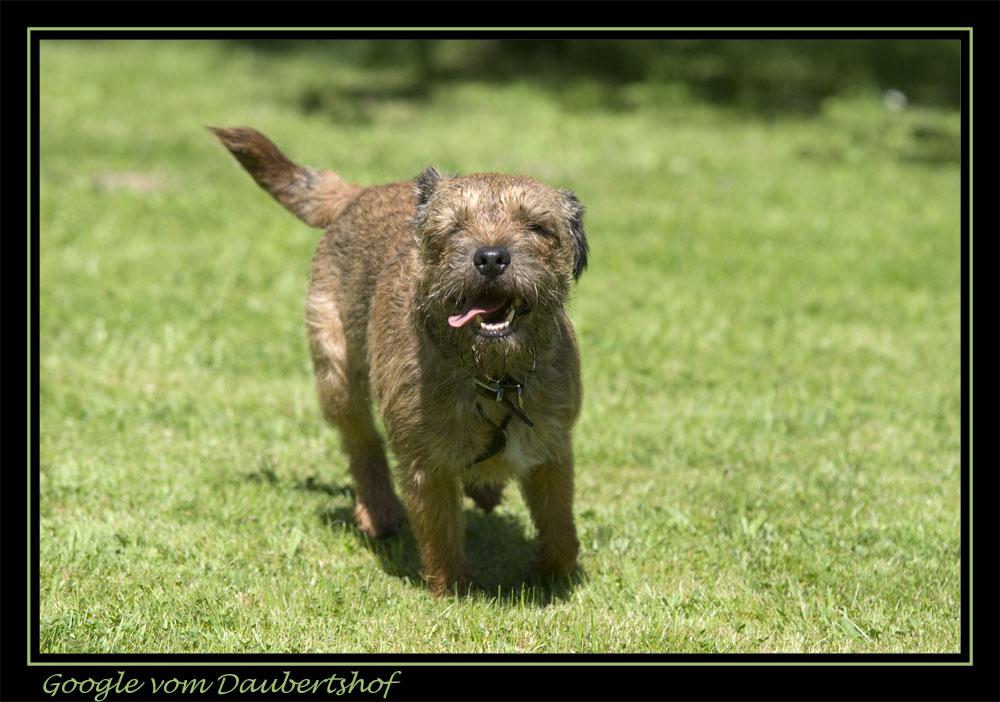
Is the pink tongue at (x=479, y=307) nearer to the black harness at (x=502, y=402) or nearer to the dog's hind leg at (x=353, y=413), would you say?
the black harness at (x=502, y=402)

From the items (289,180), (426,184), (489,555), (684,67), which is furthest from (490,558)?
(684,67)

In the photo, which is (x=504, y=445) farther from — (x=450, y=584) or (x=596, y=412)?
(x=596, y=412)

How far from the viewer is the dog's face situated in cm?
459

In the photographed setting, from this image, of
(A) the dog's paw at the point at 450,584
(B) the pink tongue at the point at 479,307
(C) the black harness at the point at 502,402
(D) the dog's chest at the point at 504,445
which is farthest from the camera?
(A) the dog's paw at the point at 450,584

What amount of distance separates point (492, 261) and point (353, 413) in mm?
2078

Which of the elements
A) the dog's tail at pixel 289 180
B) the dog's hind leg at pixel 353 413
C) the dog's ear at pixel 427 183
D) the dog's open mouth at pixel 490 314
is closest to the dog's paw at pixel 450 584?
the dog's hind leg at pixel 353 413

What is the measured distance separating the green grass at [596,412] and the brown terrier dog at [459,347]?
18.6 inches

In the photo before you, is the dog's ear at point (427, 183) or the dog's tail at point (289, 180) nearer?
the dog's ear at point (427, 183)

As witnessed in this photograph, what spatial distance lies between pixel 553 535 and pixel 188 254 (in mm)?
6312

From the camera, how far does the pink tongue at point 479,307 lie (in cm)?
468

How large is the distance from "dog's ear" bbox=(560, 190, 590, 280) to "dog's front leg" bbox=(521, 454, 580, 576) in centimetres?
98

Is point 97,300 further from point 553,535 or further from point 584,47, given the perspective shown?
point 584,47

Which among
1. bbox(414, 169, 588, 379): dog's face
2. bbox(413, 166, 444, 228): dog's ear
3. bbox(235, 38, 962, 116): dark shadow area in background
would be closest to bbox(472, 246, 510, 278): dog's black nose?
bbox(414, 169, 588, 379): dog's face

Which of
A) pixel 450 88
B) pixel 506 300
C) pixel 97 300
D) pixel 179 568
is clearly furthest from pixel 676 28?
pixel 450 88
